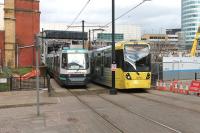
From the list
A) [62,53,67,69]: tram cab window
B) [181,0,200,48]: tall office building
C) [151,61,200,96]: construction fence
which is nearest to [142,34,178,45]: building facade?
[181,0,200,48]: tall office building

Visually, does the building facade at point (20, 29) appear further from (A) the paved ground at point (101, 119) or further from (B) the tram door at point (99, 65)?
(A) the paved ground at point (101, 119)

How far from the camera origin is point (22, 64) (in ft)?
243

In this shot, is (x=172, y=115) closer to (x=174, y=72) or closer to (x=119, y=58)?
(x=119, y=58)

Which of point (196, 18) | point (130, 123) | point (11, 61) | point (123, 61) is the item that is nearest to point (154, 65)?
point (123, 61)

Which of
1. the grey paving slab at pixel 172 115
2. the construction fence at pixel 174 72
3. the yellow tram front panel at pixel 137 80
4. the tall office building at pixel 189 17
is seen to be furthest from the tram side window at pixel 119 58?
the tall office building at pixel 189 17

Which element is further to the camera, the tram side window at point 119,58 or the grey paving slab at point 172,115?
the tram side window at point 119,58

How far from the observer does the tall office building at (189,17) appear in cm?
8058

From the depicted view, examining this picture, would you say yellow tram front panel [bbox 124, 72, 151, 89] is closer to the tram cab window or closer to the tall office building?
the tram cab window

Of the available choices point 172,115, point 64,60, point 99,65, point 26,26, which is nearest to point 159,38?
point 26,26

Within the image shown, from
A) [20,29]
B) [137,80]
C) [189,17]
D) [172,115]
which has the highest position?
[189,17]

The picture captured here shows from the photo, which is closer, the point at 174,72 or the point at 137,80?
the point at 137,80

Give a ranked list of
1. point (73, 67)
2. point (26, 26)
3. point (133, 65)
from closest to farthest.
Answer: point (133, 65) < point (73, 67) < point (26, 26)

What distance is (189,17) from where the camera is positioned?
101500 millimetres

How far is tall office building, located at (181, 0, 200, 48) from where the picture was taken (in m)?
80.6
